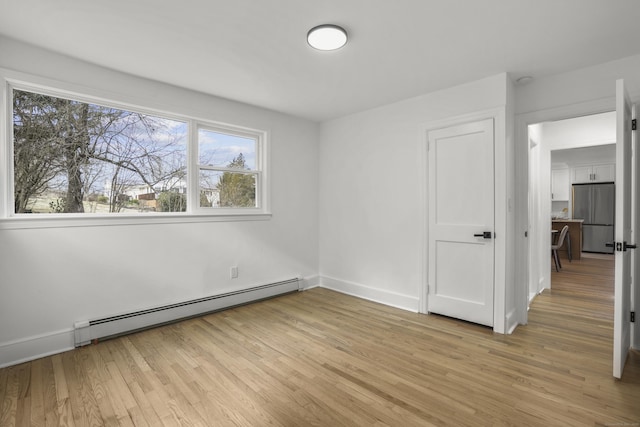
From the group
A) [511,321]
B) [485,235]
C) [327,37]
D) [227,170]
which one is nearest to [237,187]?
[227,170]

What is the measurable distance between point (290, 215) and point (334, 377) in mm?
2606

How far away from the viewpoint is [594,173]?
8.23 metres

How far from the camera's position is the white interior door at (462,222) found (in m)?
3.11

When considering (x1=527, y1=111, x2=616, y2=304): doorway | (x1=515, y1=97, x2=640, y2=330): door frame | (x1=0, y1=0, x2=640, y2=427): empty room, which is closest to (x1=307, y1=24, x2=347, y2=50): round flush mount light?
(x1=0, y1=0, x2=640, y2=427): empty room

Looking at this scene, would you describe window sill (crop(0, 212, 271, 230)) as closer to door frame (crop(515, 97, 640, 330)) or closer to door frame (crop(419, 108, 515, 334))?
door frame (crop(419, 108, 515, 334))

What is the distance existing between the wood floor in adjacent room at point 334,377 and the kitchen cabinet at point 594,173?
22.3 ft

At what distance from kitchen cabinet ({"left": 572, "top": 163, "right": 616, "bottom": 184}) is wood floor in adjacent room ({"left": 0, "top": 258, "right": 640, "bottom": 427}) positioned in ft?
22.3

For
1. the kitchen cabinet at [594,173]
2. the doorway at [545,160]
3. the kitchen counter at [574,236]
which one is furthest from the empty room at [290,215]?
the kitchen cabinet at [594,173]

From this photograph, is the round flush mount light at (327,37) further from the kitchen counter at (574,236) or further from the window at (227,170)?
the kitchen counter at (574,236)

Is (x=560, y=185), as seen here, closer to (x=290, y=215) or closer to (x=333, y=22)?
(x=290, y=215)

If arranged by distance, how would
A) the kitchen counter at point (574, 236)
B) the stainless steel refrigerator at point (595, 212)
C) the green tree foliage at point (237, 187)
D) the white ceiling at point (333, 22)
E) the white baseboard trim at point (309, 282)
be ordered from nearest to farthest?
the white ceiling at point (333, 22) → the green tree foliage at point (237, 187) → the white baseboard trim at point (309, 282) → the kitchen counter at point (574, 236) → the stainless steel refrigerator at point (595, 212)

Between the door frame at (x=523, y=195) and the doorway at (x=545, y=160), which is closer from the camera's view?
the door frame at (x=523, y=195)

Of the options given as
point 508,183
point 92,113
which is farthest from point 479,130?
point 92,113

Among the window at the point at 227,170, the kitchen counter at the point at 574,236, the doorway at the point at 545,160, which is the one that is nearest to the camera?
the window at the point at 227,170
